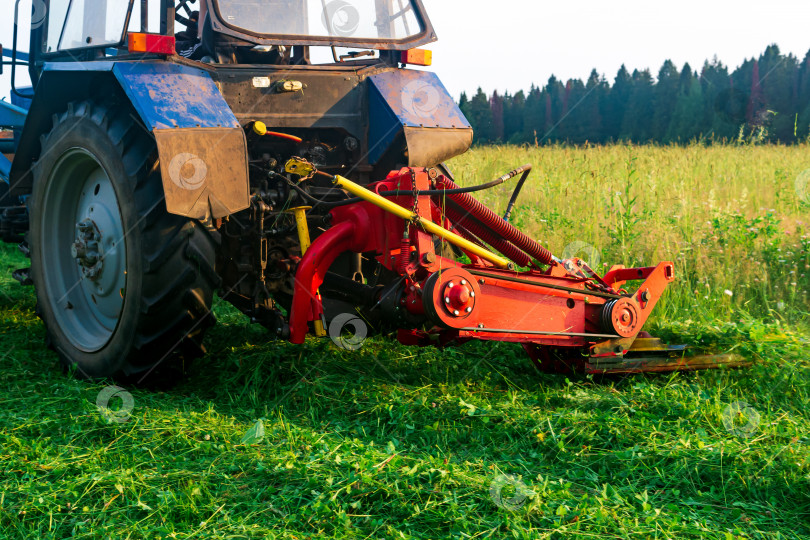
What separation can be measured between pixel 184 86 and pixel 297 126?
1.96 feet

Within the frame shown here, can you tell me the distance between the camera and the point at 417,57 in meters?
4.01

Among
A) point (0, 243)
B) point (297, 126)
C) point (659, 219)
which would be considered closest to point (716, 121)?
point (659, 219)

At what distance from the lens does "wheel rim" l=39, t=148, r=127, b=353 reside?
3492 mm

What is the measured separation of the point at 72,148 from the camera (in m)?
3.57

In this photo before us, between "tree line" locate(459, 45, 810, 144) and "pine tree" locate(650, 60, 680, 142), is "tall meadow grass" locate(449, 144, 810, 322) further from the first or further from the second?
"pine tree" locate(650, 60, 680, 142)

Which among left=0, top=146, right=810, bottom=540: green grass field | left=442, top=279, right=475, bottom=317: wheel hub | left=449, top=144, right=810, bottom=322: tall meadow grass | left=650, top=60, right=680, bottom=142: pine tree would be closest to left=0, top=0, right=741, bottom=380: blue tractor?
left=442, top=279, right=475, bottom=317: wheel hub

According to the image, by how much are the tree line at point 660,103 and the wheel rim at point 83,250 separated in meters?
19.3

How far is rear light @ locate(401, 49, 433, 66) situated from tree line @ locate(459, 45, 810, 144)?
18.7 metres

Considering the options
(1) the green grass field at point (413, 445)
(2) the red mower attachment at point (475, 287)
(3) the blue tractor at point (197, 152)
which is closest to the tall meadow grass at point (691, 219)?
(1) the green grass field at point (413, 445)

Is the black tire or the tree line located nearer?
the black tire

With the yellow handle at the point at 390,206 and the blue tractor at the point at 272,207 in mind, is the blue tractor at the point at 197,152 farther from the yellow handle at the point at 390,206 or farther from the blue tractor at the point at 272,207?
the yellow handle at the point at 390,206

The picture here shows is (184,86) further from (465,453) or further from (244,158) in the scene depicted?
(465,453)

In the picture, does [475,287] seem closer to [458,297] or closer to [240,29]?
[458,297]

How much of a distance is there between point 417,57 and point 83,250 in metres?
1.94
